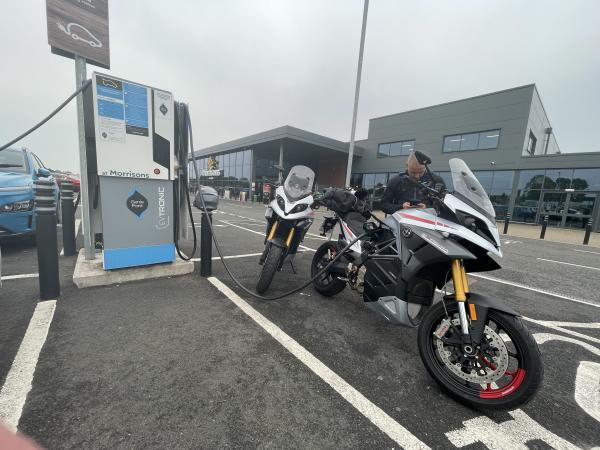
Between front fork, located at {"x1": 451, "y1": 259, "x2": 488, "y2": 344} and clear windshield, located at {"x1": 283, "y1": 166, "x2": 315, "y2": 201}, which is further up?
clear windshield, located at {"x1": 283, "y1": 166, "x2": 315, "y2": 201}

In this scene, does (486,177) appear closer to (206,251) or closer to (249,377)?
(206,251)

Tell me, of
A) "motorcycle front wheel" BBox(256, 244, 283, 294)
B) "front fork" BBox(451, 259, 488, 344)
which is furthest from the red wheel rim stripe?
"motorcycle front wheel" BBox(256, 244, 283, 294)

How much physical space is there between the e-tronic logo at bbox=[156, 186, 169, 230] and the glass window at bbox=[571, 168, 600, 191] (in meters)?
24.0

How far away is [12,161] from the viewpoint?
504 centimetres

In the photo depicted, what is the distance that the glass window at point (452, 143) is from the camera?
21.8m

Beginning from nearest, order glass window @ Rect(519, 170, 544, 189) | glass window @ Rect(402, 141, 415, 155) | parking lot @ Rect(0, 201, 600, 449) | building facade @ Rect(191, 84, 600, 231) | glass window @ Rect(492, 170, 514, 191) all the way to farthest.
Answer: parking lot @ Rect(0, 201, 600, 449) < building facade @ Rect(191, 84, 600, 231) < glass window @ Rect(519, 170, 544, 189) < glass window @ Rect(492, 170, 514, 191) < glass window @ Rect(402, 141, 415, 155)

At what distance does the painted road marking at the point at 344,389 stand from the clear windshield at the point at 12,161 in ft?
16.9

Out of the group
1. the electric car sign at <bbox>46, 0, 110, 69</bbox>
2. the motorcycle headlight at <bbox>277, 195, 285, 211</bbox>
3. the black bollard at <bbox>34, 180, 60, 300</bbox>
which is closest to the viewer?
the black bollard at <bbox>34, 180, 60, 300</bbox>

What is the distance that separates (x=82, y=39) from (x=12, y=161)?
10.3ft

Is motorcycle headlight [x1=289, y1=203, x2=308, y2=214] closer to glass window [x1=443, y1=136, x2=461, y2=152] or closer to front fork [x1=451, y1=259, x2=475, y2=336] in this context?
front fork [x1=451, y1=259, x2=475, y2=336]

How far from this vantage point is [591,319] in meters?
3.47

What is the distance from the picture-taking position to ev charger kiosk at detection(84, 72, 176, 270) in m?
3.31

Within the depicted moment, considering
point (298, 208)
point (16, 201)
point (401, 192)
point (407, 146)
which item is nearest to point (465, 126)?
point (407, 146)

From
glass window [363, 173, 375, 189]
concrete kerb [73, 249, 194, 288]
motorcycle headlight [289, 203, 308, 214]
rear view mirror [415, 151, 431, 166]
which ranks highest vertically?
glass window [363, 173, 375, 189]
